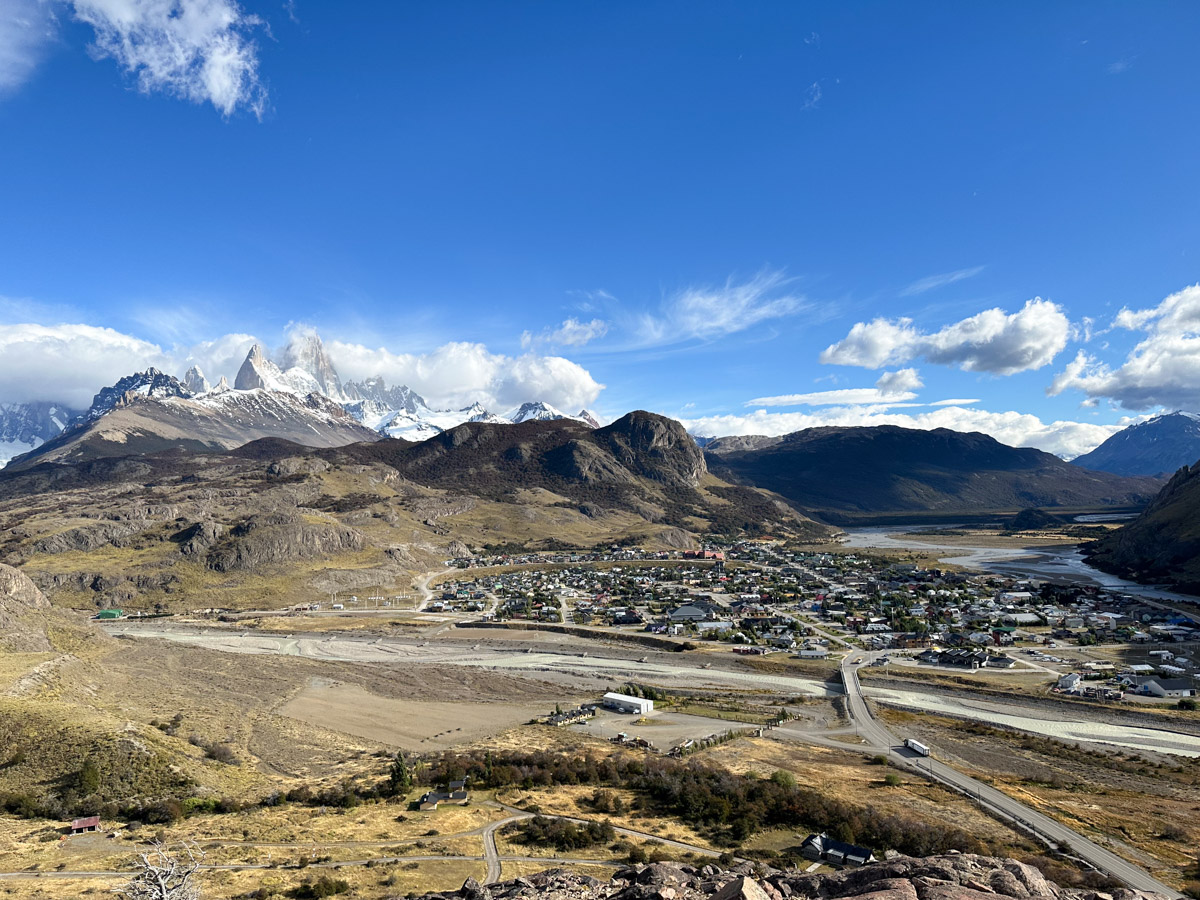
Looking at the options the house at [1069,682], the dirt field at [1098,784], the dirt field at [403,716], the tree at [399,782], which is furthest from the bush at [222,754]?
the house at [1069,682]

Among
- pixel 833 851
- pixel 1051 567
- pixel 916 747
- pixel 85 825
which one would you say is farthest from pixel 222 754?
pixel 1051 567

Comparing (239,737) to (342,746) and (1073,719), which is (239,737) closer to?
(342,746)

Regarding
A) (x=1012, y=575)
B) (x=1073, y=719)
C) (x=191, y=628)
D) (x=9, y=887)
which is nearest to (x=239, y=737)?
(x=9, y=887)

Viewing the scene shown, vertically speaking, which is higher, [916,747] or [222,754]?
[222,754]

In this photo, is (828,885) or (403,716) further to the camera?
(403,716)

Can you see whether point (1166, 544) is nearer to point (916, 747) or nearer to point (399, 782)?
point (916, 747)

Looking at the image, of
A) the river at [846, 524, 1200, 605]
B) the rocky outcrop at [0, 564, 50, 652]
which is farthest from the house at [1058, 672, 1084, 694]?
the rocky outcrop at [0, 564, 50, 652]

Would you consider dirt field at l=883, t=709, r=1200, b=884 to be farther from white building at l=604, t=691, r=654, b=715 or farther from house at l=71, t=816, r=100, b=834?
house at l=71, t=816, r=100, b=834

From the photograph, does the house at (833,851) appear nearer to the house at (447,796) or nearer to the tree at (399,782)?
the house at (447,796)
